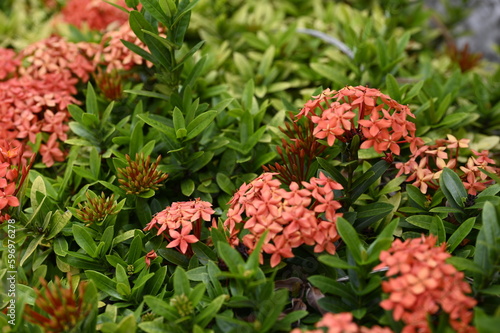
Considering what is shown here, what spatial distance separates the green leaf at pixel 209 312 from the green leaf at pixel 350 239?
50 centimetres

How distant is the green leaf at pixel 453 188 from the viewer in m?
1.96

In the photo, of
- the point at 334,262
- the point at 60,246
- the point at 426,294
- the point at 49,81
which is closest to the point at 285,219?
the point at 334,262

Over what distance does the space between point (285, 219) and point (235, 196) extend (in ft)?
1.00

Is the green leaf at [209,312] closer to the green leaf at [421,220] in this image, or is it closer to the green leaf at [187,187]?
the green leaf at [187,187]

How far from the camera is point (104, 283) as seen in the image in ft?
6.14

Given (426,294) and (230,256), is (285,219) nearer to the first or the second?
(230,256)

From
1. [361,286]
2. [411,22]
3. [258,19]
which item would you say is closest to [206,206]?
[361,286]

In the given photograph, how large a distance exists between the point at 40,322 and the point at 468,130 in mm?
2537

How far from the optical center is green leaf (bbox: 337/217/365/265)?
166 cm

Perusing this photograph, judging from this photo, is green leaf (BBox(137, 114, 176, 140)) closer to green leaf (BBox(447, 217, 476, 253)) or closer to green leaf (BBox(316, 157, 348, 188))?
green leaf (BBox(316, 157, 348, 188))

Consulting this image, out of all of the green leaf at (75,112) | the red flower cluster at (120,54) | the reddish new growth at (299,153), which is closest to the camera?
the reddish new growth at (299,153)

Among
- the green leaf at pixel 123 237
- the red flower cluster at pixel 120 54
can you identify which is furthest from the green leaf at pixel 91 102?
the green leaf at pixel 123 237

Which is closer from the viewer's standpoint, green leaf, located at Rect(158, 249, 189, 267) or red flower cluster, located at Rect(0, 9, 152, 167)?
green leaf, located at Rect(158, 249, 189, 267)

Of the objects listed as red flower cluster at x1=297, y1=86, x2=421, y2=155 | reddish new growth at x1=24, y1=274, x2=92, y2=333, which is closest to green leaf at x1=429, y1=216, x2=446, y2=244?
red flower cluster at x1=297, y1=86, x2=421, y2=155
